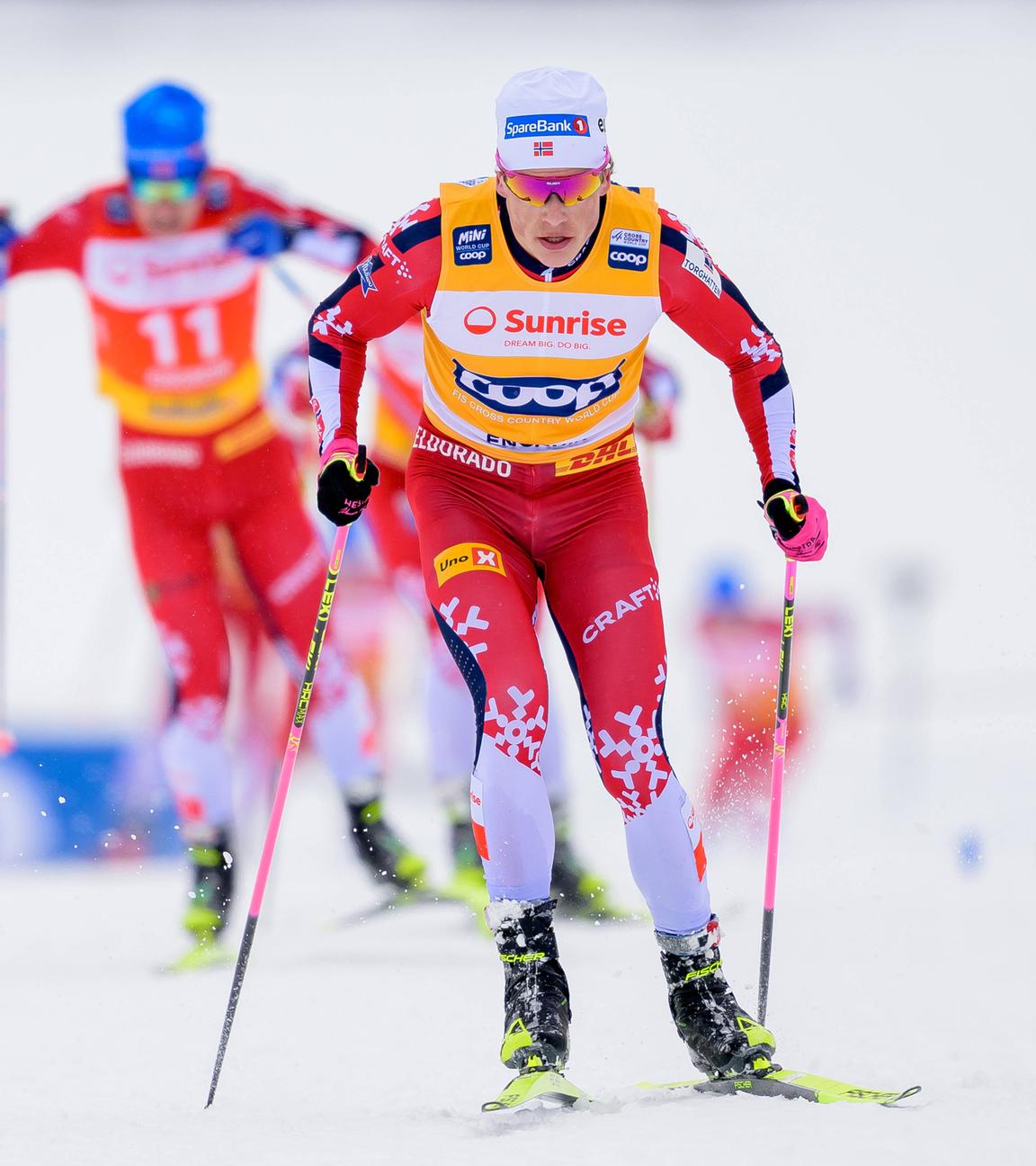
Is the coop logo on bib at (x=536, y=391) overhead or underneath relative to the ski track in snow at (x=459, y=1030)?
overhead

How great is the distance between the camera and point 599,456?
3736mm

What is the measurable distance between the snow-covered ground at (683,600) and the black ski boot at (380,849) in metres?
0.17

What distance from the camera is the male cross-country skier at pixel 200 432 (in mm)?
5629

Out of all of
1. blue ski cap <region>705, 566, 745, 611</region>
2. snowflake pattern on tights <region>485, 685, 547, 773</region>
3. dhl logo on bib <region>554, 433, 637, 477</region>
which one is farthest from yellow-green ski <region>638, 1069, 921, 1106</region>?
blue ski cap <region>705, 566, 745, 611</region>

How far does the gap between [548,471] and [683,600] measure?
705 centimetres

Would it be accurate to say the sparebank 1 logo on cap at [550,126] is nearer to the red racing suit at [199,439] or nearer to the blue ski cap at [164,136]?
the red racing suit at [199,439]

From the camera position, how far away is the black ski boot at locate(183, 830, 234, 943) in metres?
5.53

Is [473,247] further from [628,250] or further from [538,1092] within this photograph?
[538,1092]

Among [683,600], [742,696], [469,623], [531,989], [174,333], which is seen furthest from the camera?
[683,600]

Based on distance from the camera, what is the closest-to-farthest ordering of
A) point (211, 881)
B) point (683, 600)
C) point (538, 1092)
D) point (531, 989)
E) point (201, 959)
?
point (538, 1092)
point (531, 989)
point (201, 959)
point (211, 881)
point (683, 600)

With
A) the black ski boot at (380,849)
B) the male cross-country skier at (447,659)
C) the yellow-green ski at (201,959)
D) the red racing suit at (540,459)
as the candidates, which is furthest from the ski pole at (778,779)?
the black ski boot at (380,849)

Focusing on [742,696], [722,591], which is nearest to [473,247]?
[742,696]

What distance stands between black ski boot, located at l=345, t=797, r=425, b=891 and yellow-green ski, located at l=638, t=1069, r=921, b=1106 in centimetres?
260

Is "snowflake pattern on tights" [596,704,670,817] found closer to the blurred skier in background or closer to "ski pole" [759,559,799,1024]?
"ski pole" [759,559,799,1024]
